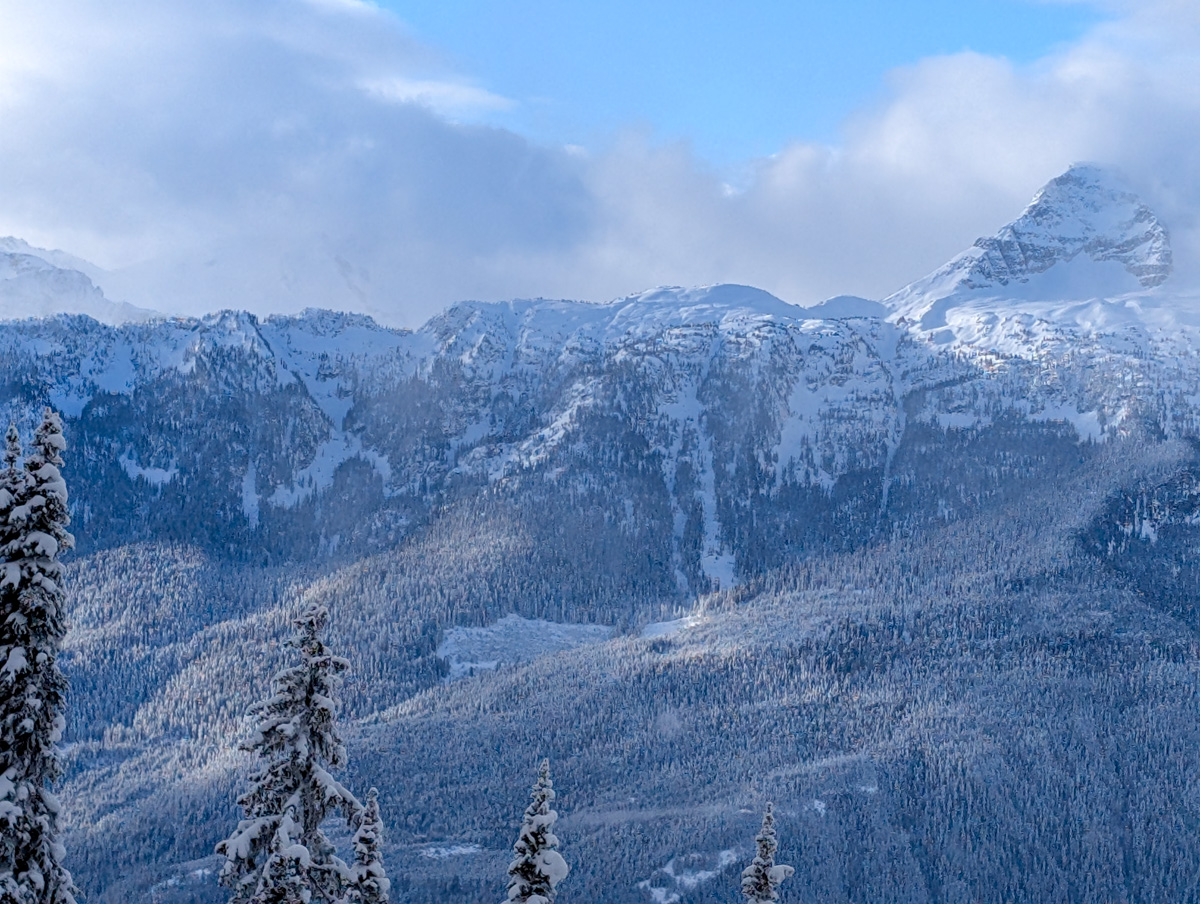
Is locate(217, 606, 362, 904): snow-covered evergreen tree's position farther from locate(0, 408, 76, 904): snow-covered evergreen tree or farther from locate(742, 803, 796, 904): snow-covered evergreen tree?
locate(742, 803, 796, 904): snow-covered evergreen tree

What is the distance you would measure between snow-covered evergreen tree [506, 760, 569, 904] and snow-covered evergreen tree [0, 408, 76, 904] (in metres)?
13.5

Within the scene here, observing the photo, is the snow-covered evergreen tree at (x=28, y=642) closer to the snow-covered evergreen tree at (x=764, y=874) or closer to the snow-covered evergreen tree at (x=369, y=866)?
the snow-covered evergreen tree at (x=369, y=866)

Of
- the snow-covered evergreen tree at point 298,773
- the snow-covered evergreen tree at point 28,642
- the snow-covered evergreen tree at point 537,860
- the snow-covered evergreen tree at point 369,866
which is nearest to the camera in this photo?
the snow-covered evergreen tree at point 28,642

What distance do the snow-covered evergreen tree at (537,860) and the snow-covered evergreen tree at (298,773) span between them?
19.5 ft

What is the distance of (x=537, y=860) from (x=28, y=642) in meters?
16.5

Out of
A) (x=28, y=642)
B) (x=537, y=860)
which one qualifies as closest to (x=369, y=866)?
(x=537, y=860)

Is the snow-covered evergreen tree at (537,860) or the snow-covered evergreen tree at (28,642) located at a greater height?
the snow-covered evergreen tree at (28,642)

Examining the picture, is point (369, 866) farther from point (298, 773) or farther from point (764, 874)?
point (764, 874)

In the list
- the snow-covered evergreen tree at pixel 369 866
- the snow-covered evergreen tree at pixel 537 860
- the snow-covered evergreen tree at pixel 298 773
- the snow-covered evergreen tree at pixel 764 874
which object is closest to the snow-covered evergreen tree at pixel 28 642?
the snow-covered evergreen tree at pixel 298 773

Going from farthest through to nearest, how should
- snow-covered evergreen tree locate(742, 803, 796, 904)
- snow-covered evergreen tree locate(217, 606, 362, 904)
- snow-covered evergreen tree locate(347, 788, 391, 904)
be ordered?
snow-covered evergreen tree locate(742, 803, 796, 904) → snow-covered evergreen tree locate(347, 788, 391, 904) → snow-covered evergreen tree locate(217, 606, 362, 904)

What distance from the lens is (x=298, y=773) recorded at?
3428 centimetres

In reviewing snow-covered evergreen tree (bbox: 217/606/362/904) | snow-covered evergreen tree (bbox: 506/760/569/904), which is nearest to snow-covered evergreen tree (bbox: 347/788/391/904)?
snow-covered evergreen tree (bbox: 506/760/569/904)

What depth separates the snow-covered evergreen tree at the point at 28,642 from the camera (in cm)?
3059

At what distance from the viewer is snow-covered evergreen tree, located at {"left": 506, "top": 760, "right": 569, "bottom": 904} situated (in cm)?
3802
